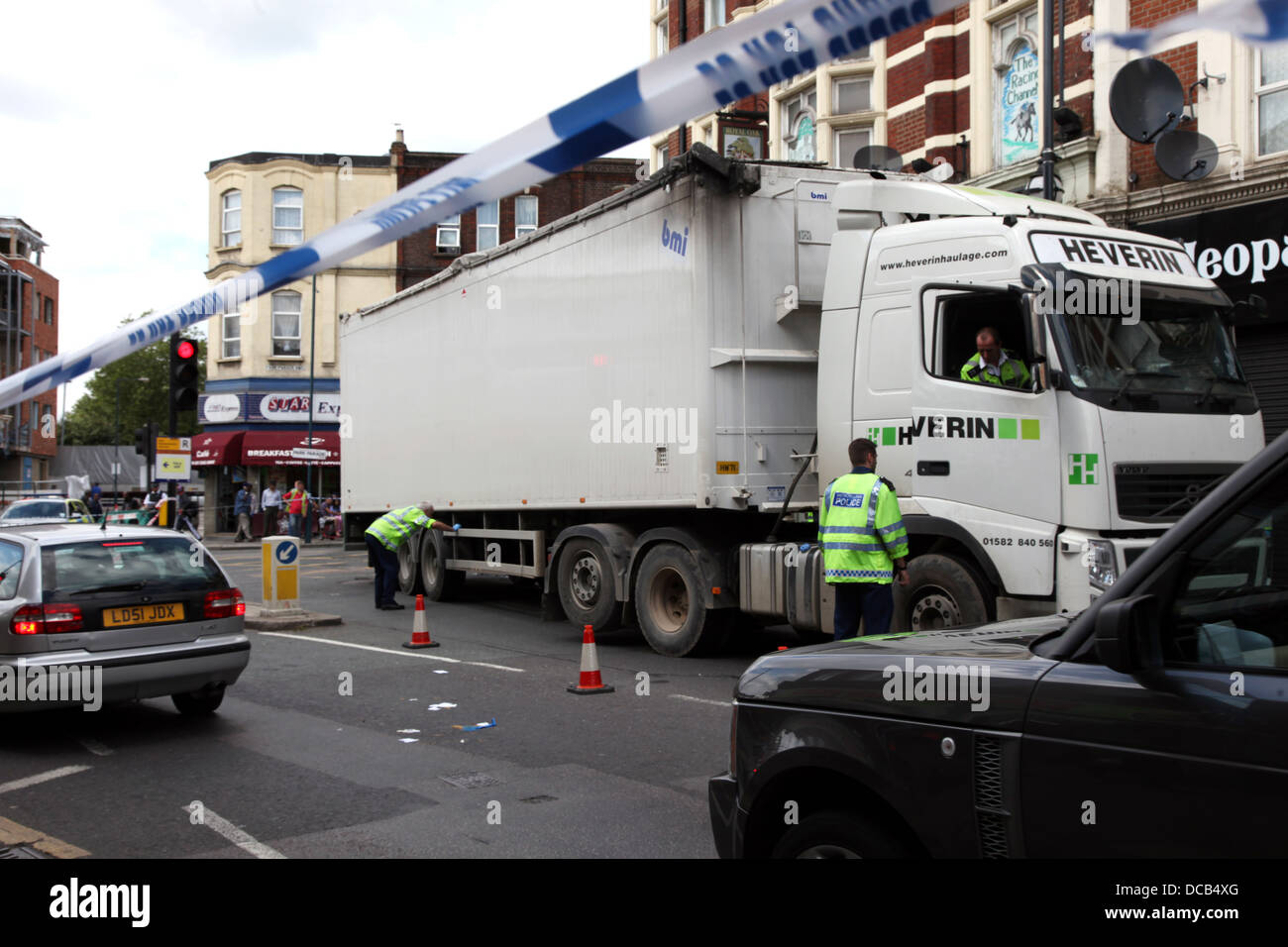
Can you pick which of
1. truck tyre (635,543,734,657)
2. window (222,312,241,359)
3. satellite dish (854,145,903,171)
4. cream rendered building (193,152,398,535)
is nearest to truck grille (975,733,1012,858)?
truck tyre (635,543,734,657)

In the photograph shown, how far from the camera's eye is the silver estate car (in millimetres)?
7621

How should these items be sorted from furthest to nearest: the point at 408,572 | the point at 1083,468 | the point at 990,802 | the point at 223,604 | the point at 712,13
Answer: the point at 712,13
the point at 408,572
the point at 223,604
the point at 1083,468
the point at 990,802

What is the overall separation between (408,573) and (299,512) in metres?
20.3

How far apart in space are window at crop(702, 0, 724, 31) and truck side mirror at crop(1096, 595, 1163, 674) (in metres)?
23.3

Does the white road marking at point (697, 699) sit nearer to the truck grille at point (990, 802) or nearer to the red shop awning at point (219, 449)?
the truck grille at point (990, 802)

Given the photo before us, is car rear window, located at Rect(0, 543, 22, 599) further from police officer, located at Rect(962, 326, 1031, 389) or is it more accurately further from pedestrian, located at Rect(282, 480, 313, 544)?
pedestrian, located at Rect(282, 480, 313, 544)

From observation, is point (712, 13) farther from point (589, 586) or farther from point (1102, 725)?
point (1102, 725)

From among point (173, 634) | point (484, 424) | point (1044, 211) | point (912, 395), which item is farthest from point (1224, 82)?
point (173, 634)

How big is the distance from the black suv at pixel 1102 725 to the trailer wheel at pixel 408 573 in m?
14.4

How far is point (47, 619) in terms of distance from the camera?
25.2 feet

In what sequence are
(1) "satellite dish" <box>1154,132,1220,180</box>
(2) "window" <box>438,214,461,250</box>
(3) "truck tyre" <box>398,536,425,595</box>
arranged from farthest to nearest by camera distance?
(2) "window" <box>438,214,461,250</box> < (3) "truck tyre" <box>398,536,425,595</box> < (1) "satellite dish" <box>1154,132,1220,180</box>

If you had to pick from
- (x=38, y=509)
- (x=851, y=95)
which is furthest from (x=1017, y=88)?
(x=38, y=509)
